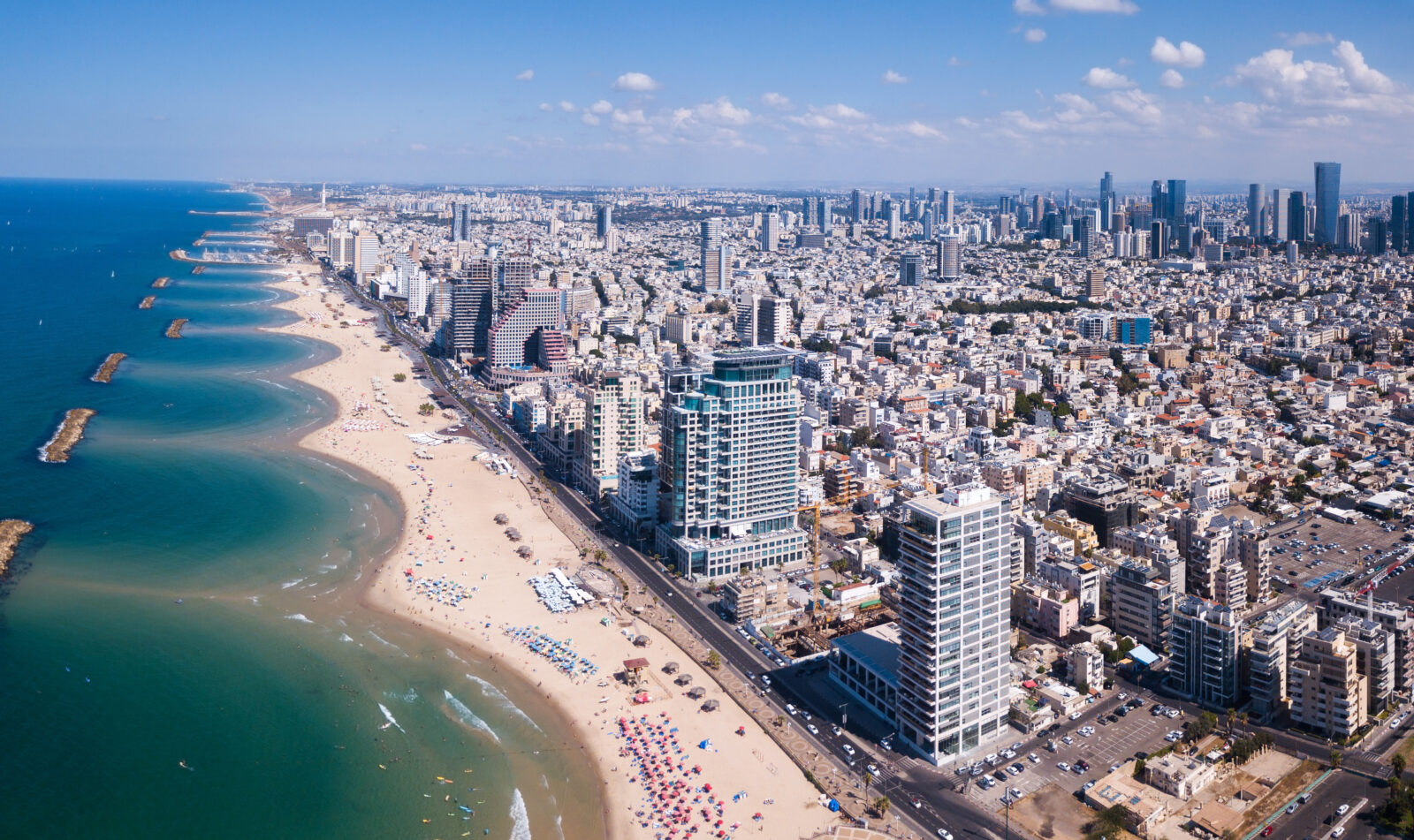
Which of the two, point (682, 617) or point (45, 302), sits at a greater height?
point (45, 302)

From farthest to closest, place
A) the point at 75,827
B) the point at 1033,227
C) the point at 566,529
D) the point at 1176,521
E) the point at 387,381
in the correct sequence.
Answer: the point at 1033,227 → the point at 387,381 → the point at 566,529 → the point at 1176,521 → the point at 75,827

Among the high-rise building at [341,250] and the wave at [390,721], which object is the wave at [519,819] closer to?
the wave at [390,721]

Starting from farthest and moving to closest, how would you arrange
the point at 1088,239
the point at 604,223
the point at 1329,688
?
the point at 604,223, the point at 1088,239, the point at 1329,688

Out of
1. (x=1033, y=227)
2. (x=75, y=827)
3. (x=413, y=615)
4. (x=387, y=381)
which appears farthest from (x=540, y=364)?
(x=1033, y=227)

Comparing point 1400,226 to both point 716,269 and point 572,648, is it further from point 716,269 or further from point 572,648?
point 572,648

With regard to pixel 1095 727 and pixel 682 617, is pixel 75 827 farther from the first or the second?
pixel 1095 727

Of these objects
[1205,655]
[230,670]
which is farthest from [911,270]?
[230,670]
